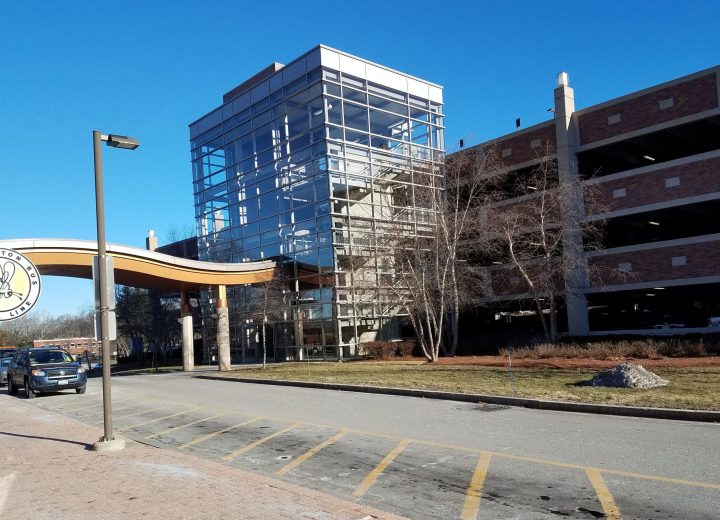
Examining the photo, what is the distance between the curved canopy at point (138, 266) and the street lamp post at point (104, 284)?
13.1 meters

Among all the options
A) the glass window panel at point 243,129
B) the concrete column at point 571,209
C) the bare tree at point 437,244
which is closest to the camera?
the bare tree at point 437,244

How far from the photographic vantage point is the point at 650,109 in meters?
30.1

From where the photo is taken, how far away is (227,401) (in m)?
17.3

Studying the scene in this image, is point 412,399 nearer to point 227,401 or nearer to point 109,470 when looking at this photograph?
point 227,401

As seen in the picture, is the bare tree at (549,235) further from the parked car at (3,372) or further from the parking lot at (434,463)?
the parked car at (3,372)

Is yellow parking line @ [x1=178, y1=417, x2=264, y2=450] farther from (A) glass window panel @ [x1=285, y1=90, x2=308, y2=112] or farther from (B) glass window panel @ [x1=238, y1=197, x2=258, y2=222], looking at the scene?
(B) glass window panel @ [x1=238, y1=197, x2=258, y2=222]

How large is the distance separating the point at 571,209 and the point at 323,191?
13.4 metres

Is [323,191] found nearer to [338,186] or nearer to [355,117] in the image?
[338,186]

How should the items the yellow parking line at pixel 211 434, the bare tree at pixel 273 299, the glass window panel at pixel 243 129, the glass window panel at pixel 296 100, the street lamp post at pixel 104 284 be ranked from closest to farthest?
the street lamp post at pixel 104 284 → the yellow parking line at pixel 211 434 → the bare tree at pixel 273 299 → the glass window panel at pixel 296 100 → the glass window panel at pixel 243 129

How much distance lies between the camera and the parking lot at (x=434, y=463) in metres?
6.27

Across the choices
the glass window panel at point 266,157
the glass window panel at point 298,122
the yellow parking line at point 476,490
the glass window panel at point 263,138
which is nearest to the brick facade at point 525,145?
the glass window panel at point 298,122

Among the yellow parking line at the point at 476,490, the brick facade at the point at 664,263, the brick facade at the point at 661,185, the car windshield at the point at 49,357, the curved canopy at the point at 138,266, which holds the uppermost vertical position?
the brick facade at the point at 661,185

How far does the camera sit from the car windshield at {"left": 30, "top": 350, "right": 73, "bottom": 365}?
70.5ft

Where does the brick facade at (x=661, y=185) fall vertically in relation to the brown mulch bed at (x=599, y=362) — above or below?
above
